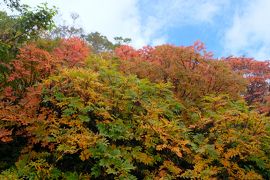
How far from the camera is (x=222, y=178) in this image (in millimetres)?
6570

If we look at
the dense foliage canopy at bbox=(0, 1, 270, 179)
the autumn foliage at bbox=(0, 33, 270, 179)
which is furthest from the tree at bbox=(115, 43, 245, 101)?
the autumn foliage at bbox=(0, 33, 270, 179)

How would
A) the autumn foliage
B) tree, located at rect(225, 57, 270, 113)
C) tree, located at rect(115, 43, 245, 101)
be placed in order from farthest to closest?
1. tree, located at rect(225, 57, 270, 113)
2. tree, located at rect(115, 43, 245, 101)
3. the autumn foliage

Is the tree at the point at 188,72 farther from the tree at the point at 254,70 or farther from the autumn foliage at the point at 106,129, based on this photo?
the tree at the point at 254,70

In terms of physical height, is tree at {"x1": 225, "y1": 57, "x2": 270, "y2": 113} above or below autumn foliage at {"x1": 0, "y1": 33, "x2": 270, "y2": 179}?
above

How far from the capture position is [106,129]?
227 inches

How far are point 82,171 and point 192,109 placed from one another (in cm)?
327

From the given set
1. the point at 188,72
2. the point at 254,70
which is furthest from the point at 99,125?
the point at 254,70

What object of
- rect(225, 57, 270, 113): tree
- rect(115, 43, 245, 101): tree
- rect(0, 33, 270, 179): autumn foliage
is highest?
rect(225, 57, 270, 113): tree

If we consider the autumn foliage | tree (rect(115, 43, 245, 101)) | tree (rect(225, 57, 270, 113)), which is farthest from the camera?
tree (rect(225, 57, 270, 113))

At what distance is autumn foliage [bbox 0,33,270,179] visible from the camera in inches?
214

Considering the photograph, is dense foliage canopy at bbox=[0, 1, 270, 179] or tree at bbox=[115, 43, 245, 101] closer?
dense foliage canopy at bbox=[0, 1, 270, 179]

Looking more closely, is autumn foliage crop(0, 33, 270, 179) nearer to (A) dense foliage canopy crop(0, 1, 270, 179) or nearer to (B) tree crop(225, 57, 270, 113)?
(A) dense foliage canopy crop(0, 1, 270, 179)

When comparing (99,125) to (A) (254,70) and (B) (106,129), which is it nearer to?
(B) (106,129)

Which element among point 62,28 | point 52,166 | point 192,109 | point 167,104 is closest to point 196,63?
point 192,109
